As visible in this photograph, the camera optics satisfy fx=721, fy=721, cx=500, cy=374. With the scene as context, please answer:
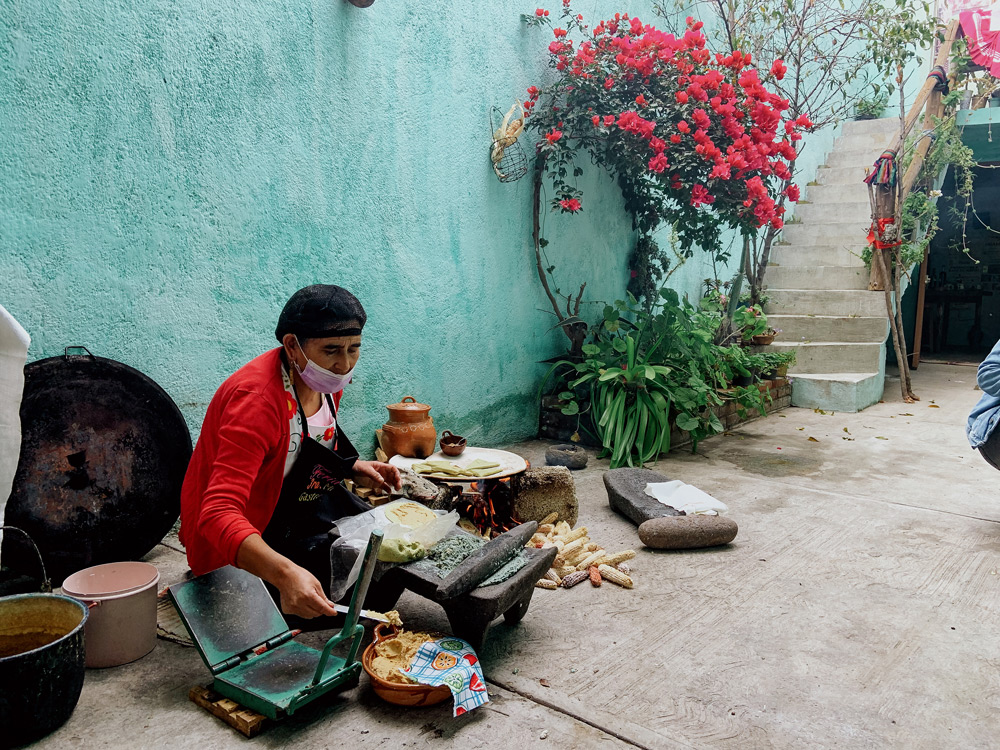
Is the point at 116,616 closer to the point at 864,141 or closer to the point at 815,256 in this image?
the point at 815,256

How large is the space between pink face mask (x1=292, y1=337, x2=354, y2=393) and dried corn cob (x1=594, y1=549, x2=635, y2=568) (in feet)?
5.25

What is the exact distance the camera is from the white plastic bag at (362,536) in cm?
264

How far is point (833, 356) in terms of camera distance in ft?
26.6

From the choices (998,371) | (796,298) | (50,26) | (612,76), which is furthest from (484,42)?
(796,298)

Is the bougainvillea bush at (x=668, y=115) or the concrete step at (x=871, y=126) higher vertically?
the concrete step at (x=871, y=126)

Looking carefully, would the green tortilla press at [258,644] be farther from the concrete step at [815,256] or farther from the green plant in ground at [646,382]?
the concrete step at [815,256]

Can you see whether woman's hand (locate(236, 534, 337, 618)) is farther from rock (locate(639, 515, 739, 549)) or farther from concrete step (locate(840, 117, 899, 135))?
concrete step (locate(840, 117, 899, 135))

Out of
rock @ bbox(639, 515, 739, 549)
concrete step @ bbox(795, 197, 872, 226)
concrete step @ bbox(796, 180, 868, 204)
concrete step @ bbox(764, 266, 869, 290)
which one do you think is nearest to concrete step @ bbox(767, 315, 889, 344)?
concrete step @ bbox(764, 266, 869, 290)

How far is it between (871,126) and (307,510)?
11234 mm

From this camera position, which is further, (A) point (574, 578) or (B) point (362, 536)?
(A) point (574, 578)

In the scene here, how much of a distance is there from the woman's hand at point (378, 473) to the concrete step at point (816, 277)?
7572mm

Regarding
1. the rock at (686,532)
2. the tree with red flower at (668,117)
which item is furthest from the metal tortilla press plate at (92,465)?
the tree with red flower at (668,117)

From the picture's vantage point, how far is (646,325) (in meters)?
6.04

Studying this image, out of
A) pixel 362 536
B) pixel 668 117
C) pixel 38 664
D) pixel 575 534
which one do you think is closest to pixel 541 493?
pixel 575 534
